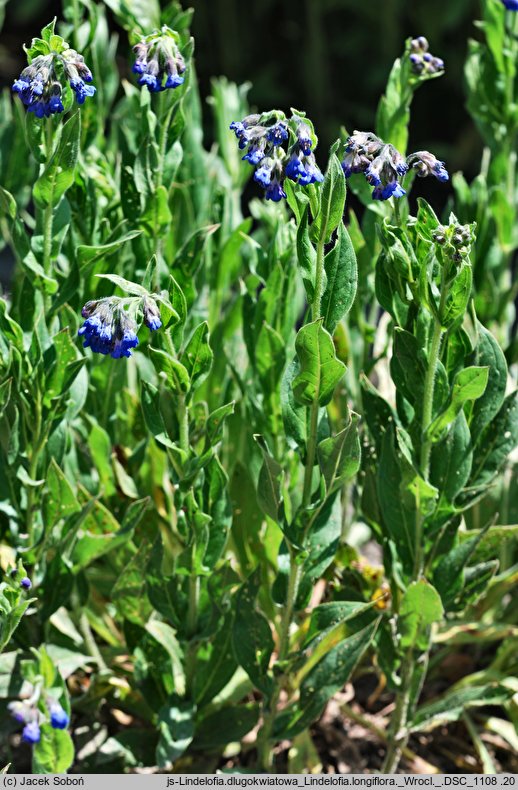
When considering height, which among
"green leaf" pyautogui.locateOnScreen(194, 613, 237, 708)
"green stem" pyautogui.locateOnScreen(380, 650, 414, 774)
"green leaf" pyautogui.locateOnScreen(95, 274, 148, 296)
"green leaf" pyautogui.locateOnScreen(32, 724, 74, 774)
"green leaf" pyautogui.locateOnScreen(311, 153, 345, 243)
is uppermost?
"green leaf" pyautogui.locateOnScreen(311, 153, 345, 243)

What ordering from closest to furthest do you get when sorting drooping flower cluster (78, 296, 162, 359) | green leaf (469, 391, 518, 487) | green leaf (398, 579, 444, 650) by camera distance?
1. drooping flower cluster (78, 296, 162, 359)
2. green leaf (398, 579, 444, 650)
3. green leaf (469, 391, 518, 487)

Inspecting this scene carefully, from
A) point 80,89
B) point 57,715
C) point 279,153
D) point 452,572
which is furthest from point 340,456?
point 80,89

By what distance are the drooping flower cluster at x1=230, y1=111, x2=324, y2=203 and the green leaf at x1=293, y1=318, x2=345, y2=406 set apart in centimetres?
21

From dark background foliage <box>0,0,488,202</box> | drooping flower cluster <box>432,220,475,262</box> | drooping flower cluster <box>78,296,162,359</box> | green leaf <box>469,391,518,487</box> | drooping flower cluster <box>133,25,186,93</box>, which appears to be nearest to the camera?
drooping flower cluster <box>78,296,162,359</box>

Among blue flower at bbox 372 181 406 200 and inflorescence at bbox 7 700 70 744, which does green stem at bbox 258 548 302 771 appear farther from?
blue flower at bbox 372 181 406 200

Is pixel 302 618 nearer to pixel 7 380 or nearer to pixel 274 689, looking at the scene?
pixel 274 689

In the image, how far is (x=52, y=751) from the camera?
1.86 metres

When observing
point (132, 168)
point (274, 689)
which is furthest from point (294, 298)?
point (274, 689)

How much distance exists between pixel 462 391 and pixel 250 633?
1.95ft

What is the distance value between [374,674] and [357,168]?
1.41 meters

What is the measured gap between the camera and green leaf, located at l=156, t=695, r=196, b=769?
6.62 feet

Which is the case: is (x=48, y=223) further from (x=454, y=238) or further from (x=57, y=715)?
(x=57, y=715)

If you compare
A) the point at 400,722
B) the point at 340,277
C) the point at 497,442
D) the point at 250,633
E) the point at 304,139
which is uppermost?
the point at 304,139

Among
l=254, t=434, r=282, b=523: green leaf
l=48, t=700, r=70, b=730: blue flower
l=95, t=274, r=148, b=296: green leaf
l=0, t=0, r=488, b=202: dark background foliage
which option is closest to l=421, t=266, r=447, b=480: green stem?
l=254, t=434, r=282, b=523: green leaf
